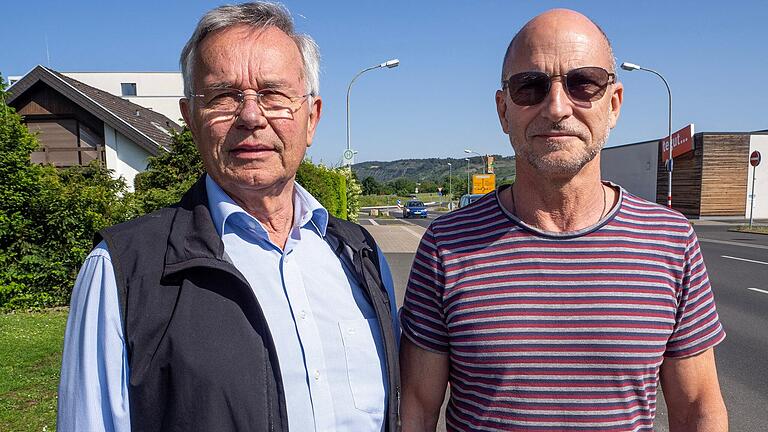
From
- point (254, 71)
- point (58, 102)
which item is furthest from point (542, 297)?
point (58, 102)

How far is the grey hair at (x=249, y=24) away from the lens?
70.5 inches

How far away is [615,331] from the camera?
1.67 metres

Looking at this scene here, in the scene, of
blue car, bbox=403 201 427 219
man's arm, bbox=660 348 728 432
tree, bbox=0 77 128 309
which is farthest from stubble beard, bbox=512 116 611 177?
blue car, bbox=403 201 427 219

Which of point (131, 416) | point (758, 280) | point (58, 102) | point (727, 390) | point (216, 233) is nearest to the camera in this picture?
point (131, 416)

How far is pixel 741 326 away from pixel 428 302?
24.0 feet

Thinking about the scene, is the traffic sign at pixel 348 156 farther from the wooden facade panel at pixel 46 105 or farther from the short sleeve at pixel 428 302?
the short sleeve at pixel 428 302

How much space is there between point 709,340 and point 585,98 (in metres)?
0.89

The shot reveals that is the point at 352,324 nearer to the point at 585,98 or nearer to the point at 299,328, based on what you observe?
the point at 299,328

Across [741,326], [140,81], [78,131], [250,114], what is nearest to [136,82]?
[140,81]

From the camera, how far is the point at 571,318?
1.68 m

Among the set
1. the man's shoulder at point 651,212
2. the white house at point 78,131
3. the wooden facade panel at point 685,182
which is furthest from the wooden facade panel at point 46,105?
the wooden facade panel at point 685,182

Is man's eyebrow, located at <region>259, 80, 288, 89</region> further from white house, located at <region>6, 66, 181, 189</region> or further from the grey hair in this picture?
white house, located at <region>6, 66, 181, 189</region>

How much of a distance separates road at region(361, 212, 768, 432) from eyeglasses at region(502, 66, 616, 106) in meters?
3.33

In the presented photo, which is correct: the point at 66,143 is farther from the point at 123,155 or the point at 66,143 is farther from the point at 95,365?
the point at 95,365
